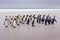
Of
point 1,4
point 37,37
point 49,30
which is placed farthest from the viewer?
point 1,4

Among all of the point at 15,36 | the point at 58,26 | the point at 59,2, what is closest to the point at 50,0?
the point at 59,2

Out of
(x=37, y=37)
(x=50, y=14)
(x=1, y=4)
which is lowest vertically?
(x=37, y=37)

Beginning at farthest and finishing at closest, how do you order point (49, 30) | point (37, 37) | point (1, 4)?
point (1, 4) → point (49, 30) → point (37, 37)

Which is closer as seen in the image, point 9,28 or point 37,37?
point 37,37

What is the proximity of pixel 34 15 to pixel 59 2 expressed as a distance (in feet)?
1.18

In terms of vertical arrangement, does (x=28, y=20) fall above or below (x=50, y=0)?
below

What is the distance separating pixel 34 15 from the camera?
62.9 inches

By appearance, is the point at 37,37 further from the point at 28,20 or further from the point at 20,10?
the point at 20,10

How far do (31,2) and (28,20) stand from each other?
0.23m

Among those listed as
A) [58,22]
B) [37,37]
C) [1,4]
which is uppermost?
[1,4]

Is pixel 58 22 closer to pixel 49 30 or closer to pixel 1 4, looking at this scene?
pixel 49 30

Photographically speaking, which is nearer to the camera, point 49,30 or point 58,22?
point 49,30

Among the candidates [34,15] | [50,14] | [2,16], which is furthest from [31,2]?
[2,16]

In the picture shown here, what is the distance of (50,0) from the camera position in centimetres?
157
